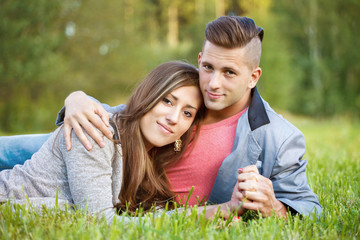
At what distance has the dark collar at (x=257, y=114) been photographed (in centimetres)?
307

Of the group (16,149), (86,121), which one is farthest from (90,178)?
(16,149)

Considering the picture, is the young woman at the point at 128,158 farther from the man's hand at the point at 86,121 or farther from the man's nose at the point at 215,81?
the man's nose at the point at 215,81

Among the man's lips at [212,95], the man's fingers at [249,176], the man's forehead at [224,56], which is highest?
the man's forehead at [224,56]

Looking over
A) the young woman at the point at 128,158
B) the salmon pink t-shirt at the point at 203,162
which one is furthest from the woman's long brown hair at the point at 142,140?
the salmon pink t-shirt at the point at 203,162

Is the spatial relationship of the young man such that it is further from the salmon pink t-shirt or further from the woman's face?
the woman's face

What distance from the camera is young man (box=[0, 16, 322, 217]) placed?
2.57 meters

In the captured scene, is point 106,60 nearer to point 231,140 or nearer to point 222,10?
point 222,10

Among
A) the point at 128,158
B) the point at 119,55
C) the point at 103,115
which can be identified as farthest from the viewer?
the point at 119,55

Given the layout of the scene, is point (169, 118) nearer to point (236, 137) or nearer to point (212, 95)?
point (212, 95)

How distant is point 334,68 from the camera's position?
22.0 meters

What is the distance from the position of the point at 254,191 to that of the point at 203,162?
919 millimetres

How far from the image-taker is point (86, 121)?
255 cm

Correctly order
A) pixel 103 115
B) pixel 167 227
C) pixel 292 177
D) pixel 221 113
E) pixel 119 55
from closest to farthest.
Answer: pixel 167 227 → pixel 103 115 → pixel 292 177 → pixel 221 113 → pixel 119 55

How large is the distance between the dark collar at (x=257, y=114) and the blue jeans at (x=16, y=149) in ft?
7.36
